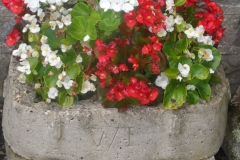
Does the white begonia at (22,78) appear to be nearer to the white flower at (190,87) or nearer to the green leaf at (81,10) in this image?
the green leaf at (81,10)

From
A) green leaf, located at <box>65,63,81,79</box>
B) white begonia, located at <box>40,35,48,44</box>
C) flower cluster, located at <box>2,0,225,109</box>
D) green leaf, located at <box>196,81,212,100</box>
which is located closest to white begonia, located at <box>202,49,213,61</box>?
flower cluster, located at <box>2,0,225,109</box>

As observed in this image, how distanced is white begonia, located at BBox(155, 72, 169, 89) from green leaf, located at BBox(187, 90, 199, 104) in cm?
9

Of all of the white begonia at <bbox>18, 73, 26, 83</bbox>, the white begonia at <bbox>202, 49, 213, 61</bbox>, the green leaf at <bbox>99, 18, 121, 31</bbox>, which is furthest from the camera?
the white begonia at <bbox>18, 73, 26, 83</bbox>

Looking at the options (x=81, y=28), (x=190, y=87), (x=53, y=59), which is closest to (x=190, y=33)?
(x=190, y=87)

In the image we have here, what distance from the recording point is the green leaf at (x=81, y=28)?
1.46 m

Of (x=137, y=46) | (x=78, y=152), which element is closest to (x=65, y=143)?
(x=78, y=152)

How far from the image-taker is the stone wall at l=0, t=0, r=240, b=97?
6.79ft

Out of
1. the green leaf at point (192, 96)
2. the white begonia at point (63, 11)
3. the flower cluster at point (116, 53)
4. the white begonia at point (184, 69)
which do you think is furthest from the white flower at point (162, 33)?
the white begonia at point (63, 11)

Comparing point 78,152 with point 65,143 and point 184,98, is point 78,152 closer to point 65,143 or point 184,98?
point 65,143

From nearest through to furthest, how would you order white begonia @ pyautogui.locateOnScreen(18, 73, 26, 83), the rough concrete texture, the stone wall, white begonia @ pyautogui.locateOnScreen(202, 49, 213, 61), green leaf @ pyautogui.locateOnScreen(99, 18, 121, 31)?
green leaf @ pyautogui.locateOnScreen(99, 18, 121, 31), white begonia @ pyautogui.locateOnScreen(202, 49, 213, 61), white begonia @ pyautogui.locateOnScreen(18, 73, 26, 83), the rough concrete texture, the stone wall

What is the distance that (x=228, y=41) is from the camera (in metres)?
2.21

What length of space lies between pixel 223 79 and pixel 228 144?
0.38m

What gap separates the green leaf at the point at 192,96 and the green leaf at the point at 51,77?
0.47 metres

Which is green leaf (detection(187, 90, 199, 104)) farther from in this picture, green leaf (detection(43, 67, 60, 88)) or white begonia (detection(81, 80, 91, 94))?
green leaf (detection(43, 67, 60, 88))
